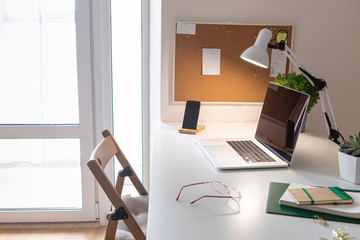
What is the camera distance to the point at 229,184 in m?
1.11

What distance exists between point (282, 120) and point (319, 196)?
0.51m

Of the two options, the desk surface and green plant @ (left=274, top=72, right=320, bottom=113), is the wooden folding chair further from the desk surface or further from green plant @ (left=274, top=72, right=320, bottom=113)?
green plant @ (left=274, top=72, right=320, bottom=113)

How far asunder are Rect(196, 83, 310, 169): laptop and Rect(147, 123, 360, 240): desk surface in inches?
1.5

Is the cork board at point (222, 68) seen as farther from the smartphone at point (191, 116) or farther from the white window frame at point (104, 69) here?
the white window frame at point (104, 69)

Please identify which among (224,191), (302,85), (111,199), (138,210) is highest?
(302,85)

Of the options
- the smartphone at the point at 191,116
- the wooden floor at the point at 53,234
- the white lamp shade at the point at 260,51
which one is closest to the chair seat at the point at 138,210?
the smartphone at the point at 191,116

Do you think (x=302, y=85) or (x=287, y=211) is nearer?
(x=287, y=211)

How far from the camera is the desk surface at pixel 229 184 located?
817 mm

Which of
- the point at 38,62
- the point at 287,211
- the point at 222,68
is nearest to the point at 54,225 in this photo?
the point at 38,62

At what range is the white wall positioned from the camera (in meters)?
1.92

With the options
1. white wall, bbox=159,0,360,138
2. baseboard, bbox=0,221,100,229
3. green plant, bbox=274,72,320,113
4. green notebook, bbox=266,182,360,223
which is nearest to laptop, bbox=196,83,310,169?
green plant, bbox=274,72,320,113

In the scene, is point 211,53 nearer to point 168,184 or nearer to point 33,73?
point 168,184

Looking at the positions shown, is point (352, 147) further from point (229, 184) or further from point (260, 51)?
point (260, 51)

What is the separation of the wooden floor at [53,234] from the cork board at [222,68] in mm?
1226
